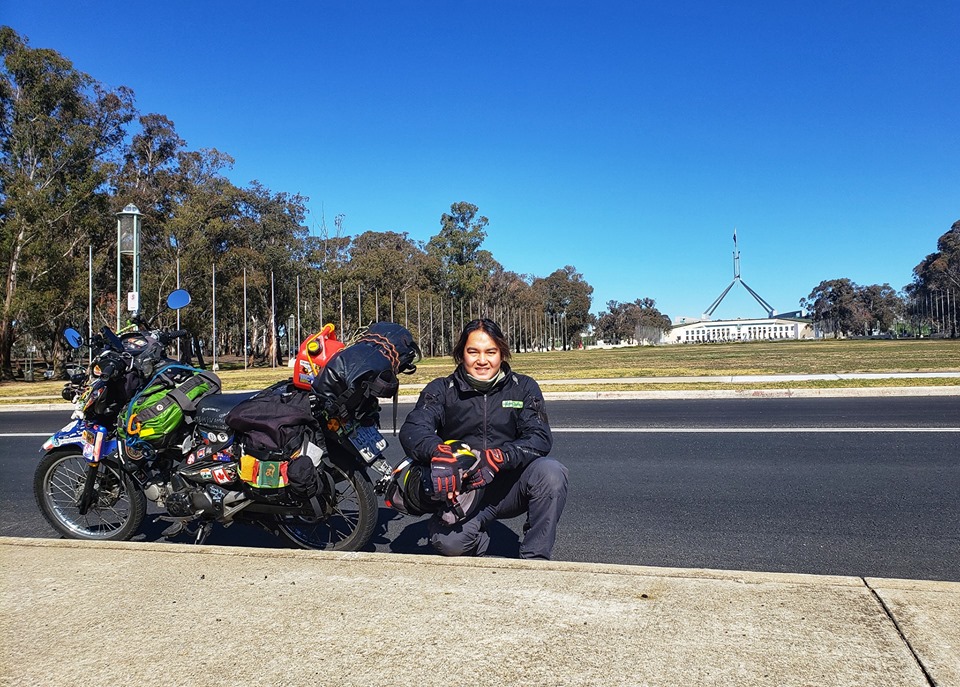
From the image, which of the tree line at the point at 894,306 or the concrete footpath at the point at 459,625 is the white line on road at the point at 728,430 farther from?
the tree line at the point at 894,306

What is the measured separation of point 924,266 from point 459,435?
123592 millimetres

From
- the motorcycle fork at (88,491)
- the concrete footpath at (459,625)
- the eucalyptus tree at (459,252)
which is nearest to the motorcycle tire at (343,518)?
the concrete footpath at (459,625)

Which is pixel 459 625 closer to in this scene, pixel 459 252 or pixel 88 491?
pixel 88 491

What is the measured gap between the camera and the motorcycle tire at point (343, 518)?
434 centimetres

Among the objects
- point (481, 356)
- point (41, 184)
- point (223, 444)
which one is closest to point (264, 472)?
point (223, 444)

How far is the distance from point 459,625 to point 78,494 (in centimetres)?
317

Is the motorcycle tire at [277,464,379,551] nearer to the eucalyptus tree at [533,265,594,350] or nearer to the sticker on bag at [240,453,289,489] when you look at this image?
the sticker on bag at [240,453,289,489]

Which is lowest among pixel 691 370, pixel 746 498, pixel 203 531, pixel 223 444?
pixel 746 498

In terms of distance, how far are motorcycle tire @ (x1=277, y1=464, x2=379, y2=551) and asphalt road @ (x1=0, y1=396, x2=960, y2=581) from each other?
0.39 m

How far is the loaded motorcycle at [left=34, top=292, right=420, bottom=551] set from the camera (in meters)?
4.13

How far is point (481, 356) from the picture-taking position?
4121 millimetres

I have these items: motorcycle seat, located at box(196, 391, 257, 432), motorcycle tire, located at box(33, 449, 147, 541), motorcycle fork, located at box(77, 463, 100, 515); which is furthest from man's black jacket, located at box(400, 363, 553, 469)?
motorcycle fork, located at box(77, 463, 100, 515)

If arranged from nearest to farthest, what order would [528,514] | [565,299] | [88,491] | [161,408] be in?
[528,514]
[161,408]
[88,491]
[565,299]

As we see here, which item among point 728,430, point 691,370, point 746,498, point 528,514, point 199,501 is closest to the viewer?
point 528,514
